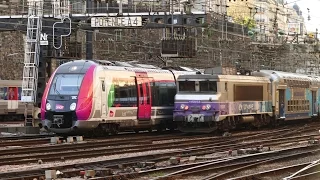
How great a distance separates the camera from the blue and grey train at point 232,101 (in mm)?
26641

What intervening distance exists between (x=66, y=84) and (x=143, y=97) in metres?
3.89

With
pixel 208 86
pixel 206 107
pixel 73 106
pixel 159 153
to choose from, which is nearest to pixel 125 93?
pixel 73 106

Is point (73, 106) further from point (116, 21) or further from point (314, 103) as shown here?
Answer: point (314, 103)

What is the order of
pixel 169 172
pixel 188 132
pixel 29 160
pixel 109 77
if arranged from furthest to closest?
pixel 188 132, pixel 109 77, pixel 29 160, pixel 169 172

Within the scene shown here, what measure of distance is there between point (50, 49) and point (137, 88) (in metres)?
6.35

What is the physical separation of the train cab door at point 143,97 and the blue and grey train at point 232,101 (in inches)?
50.3

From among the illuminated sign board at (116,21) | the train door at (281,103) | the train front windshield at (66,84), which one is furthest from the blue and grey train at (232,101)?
the illuminated sign board at (116,21)

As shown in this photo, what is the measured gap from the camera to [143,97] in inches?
1028

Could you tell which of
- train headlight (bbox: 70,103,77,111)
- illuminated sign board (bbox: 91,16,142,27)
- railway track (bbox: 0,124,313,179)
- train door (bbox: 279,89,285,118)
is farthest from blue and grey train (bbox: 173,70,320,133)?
illuminated sign board (bbox: 91,16,142,27)

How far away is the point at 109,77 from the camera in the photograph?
24047mm

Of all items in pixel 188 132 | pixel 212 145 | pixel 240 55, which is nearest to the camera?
pixel 212 145

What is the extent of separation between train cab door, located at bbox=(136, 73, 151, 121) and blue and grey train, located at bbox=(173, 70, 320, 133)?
128cm

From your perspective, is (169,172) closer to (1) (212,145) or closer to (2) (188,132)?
(1) (212,145)

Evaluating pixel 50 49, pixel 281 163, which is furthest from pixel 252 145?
pixel 50 49
